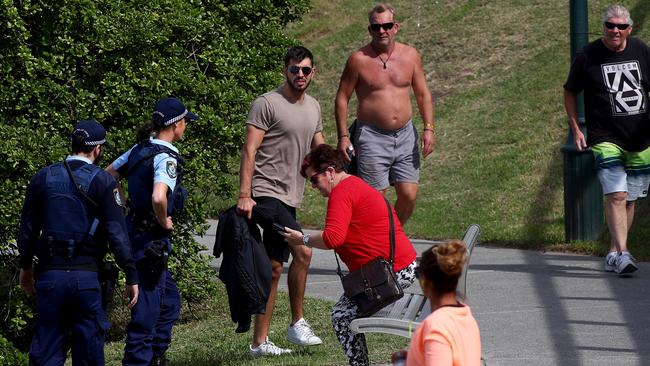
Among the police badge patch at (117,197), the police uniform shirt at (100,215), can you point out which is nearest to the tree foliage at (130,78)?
the police uniform shirt at (100,215)

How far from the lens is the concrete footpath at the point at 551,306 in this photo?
7332 mm

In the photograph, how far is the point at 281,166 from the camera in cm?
773

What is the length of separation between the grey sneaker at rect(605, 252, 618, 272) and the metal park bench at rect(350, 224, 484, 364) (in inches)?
132

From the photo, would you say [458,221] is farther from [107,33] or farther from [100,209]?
[100,209]

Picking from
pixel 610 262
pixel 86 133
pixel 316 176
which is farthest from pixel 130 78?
pixel 610 262

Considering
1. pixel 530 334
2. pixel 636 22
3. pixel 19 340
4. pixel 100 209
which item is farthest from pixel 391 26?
pixel 636 22

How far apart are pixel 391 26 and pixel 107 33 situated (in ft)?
6.83

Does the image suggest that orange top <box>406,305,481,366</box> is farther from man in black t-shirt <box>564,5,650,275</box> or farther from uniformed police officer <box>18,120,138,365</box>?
man in black t-shirt <box>564,5,650,275</box>

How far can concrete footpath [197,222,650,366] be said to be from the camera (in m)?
7.33

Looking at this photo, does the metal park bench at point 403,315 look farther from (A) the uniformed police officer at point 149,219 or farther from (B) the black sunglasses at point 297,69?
(B) the black sunglasses at point 297,69

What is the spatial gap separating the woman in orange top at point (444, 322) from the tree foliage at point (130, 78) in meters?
4.92

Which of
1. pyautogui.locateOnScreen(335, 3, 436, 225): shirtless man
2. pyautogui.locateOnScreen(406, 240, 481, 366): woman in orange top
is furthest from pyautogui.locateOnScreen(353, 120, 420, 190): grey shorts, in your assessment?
pyautogui.locateOnScreen(406, 240, 481, 366): woman in orange top

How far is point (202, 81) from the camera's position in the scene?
9.42 meters

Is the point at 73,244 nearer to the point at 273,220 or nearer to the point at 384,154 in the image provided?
the point at 273,220
